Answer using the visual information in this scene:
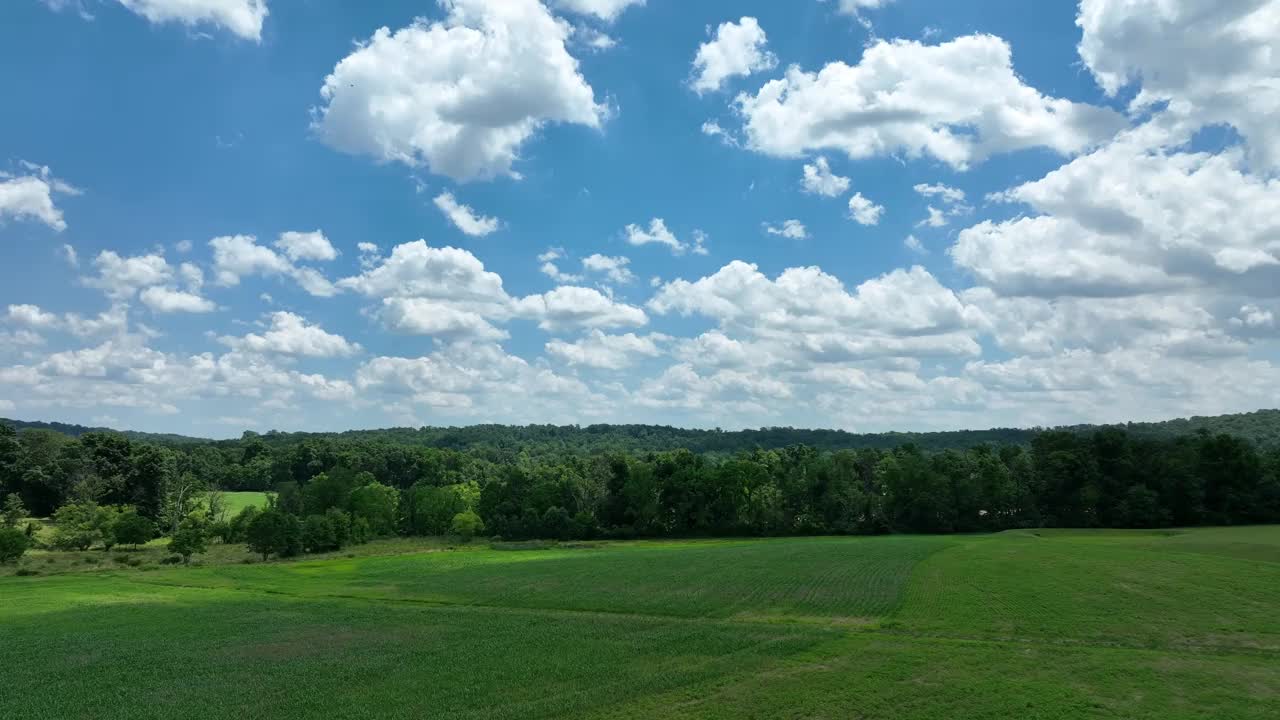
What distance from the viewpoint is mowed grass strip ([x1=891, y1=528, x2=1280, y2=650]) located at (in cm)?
3450

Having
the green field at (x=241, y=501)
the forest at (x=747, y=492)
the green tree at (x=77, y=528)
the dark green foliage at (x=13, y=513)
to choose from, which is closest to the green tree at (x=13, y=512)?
the dark green foliage at (x=13, y=513)

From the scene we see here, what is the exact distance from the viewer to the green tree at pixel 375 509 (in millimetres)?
116688

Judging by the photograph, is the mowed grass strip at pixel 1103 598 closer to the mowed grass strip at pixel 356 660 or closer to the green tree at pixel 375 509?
the mowed grass strip at pixel 356 660

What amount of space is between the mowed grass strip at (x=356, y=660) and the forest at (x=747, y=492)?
171 ft

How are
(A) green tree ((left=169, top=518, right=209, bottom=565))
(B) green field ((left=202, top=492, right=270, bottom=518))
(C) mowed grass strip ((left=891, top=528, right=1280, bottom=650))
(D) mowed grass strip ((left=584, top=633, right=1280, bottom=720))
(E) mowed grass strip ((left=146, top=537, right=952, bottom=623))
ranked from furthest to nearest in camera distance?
1. (B) green field ((left=202, top=492, right=270, bottom=518))
2. (A) green tree ((left=169, top=518, right=209, bottom=565))
3. (E) mowed grass strip ((left=146, top=537, right=952, bottom=623))
4. (C) mowed grass strip ((left=891, top=528, right=1280, bottom=650))
5. (D) mowed grass strip ((left=584, top=633, right=1280, bottom=720))

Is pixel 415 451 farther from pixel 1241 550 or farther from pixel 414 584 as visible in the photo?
pixel 1241 550

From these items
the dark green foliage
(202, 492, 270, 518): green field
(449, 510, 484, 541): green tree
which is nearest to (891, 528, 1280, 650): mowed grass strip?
(449, 510, 484, 541): green tree

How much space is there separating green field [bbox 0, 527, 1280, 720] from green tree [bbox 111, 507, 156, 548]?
2862 cm

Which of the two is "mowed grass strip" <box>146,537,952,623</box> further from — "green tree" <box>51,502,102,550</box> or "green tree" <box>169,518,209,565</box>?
"green tree" <box>51,502,102,550</box>

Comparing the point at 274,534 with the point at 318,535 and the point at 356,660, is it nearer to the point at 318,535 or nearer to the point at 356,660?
the point at 318,535

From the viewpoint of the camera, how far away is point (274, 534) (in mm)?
87938

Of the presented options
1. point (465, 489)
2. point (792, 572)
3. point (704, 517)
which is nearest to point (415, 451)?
point (465, 489)

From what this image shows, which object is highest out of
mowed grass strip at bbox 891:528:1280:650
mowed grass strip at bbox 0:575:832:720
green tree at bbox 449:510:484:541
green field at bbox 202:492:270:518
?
mowed grass strip at bbox 891:528:1280:650

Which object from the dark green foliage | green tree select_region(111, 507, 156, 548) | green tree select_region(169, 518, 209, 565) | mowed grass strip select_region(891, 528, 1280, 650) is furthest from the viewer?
the dark green foliage
